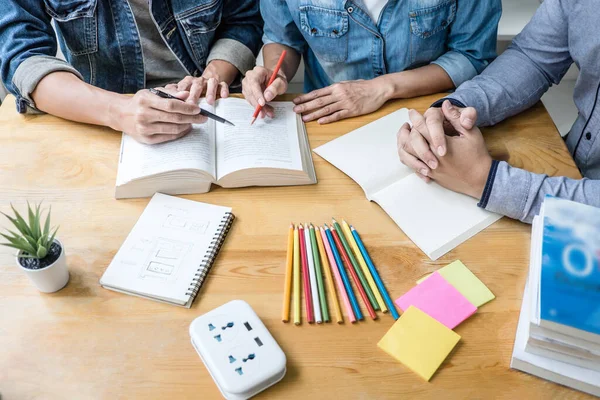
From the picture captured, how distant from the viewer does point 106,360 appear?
71cm

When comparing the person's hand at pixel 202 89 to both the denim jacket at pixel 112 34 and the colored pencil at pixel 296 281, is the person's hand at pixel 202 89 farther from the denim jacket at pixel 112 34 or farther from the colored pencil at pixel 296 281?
the colored pencil at pixel 296 281

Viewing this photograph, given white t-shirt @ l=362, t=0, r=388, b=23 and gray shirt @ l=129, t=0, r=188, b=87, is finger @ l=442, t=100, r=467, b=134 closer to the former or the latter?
white t-shirt @ l=362, t=0, r=388, b=23

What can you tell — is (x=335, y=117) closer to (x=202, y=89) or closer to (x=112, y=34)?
Answer: (x=202, y=89)

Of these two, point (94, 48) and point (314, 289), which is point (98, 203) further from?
point (94, 48)

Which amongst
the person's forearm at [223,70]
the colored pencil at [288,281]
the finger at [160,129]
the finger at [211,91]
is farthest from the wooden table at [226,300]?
the person's forearm at [223,70]

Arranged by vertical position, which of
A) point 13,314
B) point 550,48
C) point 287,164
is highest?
point 550,48

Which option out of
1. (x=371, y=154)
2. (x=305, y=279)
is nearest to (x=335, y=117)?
(x=371, y=154)

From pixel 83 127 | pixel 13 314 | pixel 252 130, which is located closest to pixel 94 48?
pixel 83 127

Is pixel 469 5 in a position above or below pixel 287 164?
above

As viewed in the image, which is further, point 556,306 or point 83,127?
point 83,127

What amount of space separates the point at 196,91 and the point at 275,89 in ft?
0.57

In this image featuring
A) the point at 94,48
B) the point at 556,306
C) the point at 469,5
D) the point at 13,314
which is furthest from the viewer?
the point at 94,48

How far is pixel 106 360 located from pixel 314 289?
0.32 m

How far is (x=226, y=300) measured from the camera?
79 cm
